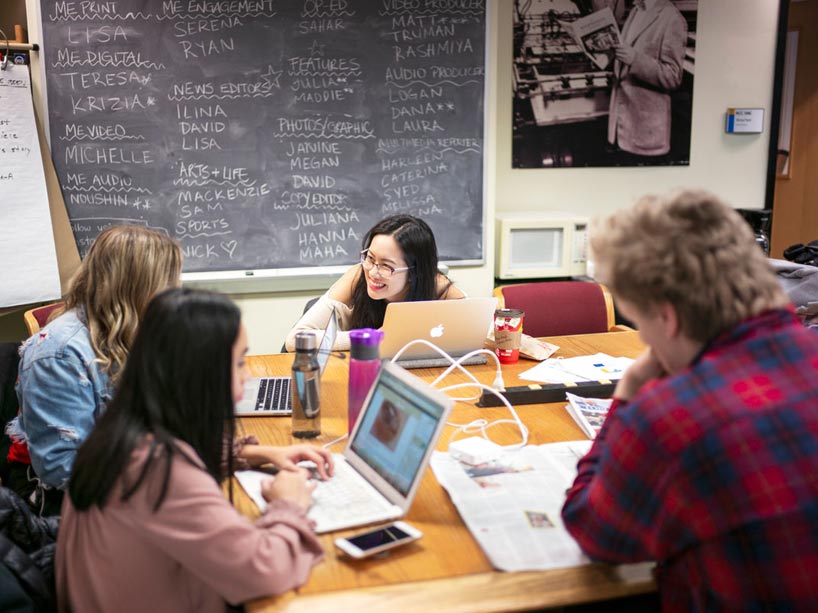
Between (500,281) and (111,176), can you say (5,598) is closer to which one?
(111,176)

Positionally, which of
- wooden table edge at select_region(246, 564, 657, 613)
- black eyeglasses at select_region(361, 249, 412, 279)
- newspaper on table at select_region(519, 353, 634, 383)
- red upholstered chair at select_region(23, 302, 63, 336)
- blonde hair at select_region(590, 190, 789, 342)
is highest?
blonde hair at select_region(590, 190, 789, 342)

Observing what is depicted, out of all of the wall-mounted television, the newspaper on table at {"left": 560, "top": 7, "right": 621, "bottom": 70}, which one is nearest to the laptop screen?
the wall-mounted television

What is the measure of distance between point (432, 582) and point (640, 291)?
534 mm

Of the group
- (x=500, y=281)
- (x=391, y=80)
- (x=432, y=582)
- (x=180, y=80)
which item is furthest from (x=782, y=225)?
(x=432, y=582)

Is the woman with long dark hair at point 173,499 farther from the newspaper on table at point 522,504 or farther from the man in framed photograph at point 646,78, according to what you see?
the man in framed photograph at point 646,78

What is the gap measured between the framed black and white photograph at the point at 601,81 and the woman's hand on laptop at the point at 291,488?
2.90 meters

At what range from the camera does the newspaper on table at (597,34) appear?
391 centimetres

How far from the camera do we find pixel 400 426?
4.61 ft

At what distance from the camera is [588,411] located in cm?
186

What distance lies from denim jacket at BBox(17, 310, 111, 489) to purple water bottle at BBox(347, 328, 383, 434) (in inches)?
23.4

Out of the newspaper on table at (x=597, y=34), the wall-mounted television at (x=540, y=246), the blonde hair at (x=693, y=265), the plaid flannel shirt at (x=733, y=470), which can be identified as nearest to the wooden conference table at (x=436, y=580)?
the plaid flannel shirt at (x=733, y=470)

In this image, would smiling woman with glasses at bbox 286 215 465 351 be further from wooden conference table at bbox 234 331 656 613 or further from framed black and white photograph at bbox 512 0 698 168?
framed black and white photograph at bbox 512 0 698 168

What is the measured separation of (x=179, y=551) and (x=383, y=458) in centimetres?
43

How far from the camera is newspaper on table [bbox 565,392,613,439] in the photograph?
178 cm
